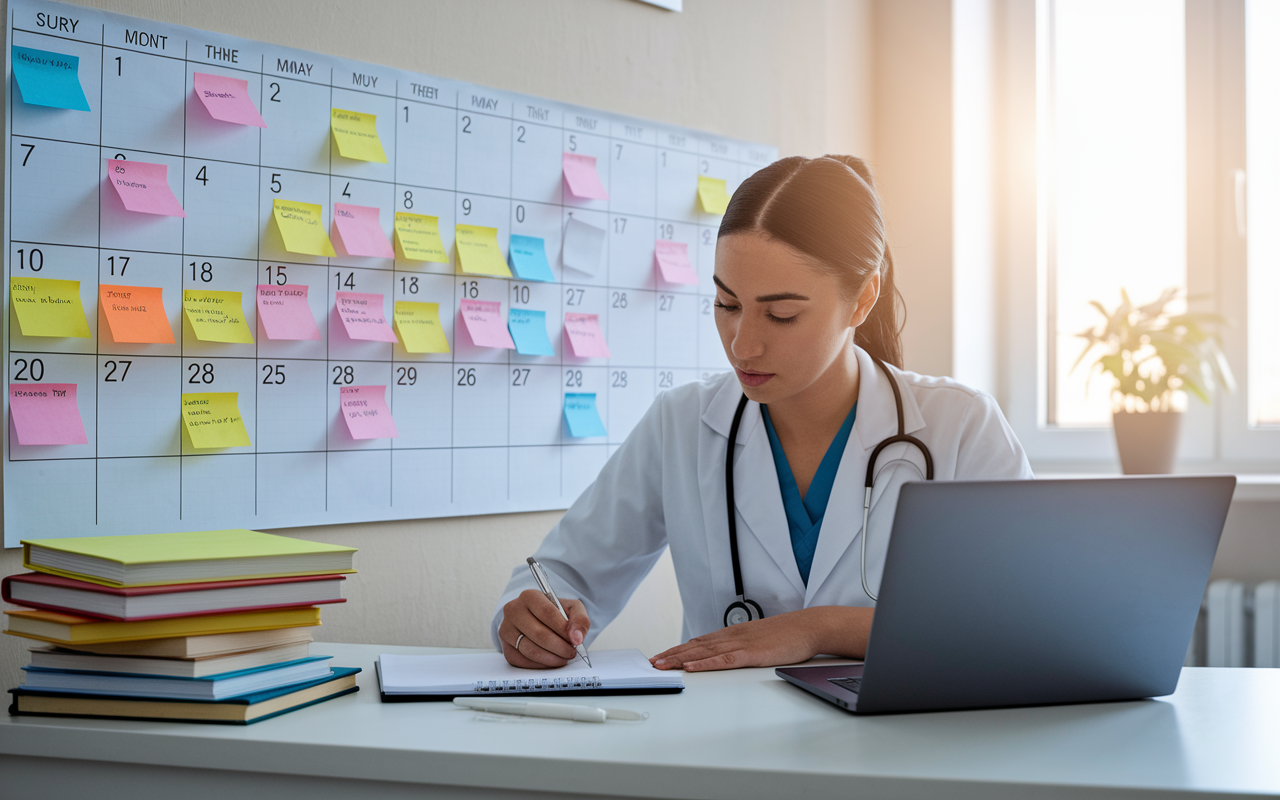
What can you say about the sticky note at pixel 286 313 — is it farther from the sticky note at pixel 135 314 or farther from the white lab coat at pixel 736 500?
the white lab coat at pixel 736 500

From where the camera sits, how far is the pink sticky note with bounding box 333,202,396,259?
58.4 inches

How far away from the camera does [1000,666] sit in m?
Result: 0.86

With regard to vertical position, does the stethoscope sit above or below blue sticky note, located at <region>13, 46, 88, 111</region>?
below

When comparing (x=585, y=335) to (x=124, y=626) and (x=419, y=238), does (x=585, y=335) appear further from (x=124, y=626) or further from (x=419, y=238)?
(x=124, y=626)

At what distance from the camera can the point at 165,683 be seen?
87 centimetres

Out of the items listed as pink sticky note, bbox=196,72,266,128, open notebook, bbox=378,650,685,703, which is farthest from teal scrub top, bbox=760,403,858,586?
pink sticky note, bbox=196,72,266,128

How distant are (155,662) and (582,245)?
1.11m

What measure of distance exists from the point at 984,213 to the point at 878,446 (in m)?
1.46

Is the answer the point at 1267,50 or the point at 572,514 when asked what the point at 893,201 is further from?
the point at 572,514

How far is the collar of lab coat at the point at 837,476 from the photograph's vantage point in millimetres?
→ 1316

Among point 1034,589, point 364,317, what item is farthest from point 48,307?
point 1034,589

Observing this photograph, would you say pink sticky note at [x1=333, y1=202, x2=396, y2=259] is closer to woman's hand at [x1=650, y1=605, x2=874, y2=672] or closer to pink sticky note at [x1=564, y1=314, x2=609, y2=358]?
pink sticky note at [x1=564, y1=314, x2=609, y2=358]

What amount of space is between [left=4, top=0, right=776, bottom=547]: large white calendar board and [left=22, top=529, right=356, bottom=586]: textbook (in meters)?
0.36

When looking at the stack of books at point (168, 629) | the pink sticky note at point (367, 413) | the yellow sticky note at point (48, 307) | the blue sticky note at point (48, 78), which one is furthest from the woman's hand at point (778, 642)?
the blue sticky note at point (48, 78)
